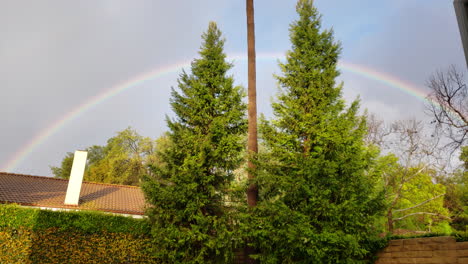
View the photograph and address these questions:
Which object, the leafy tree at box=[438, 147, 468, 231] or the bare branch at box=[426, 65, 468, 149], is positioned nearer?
the bare branch at box=[426, 65, 468, 149]

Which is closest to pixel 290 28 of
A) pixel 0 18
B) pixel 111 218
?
pixel 111 218

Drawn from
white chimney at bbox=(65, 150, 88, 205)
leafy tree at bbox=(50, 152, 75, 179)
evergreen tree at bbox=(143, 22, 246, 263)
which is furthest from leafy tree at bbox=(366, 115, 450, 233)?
leafy tree at bbox=(50, 152, 75, 179)

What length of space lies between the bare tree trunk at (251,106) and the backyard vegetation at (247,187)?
0.73ft

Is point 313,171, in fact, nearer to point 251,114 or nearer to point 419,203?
Answer: point 251,114

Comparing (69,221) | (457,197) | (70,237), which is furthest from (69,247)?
(457,197)

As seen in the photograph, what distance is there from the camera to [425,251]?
9.26 m

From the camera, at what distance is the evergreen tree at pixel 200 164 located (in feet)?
36.4

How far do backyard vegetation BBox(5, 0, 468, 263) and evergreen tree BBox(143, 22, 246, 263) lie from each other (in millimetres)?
41

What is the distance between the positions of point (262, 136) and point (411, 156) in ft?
49.9

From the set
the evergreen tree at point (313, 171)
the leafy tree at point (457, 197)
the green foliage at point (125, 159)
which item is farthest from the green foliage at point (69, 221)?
the leafy tree at point (457, 197)

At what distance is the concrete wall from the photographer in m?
8.54

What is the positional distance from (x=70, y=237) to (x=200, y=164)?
526cm

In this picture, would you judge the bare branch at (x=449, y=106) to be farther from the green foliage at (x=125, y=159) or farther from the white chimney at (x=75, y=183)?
the green foliage at (x=125, y=159)

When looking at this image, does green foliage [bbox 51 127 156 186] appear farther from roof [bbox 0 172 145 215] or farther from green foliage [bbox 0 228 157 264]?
green foliage [bbox 0 228 157 264]
